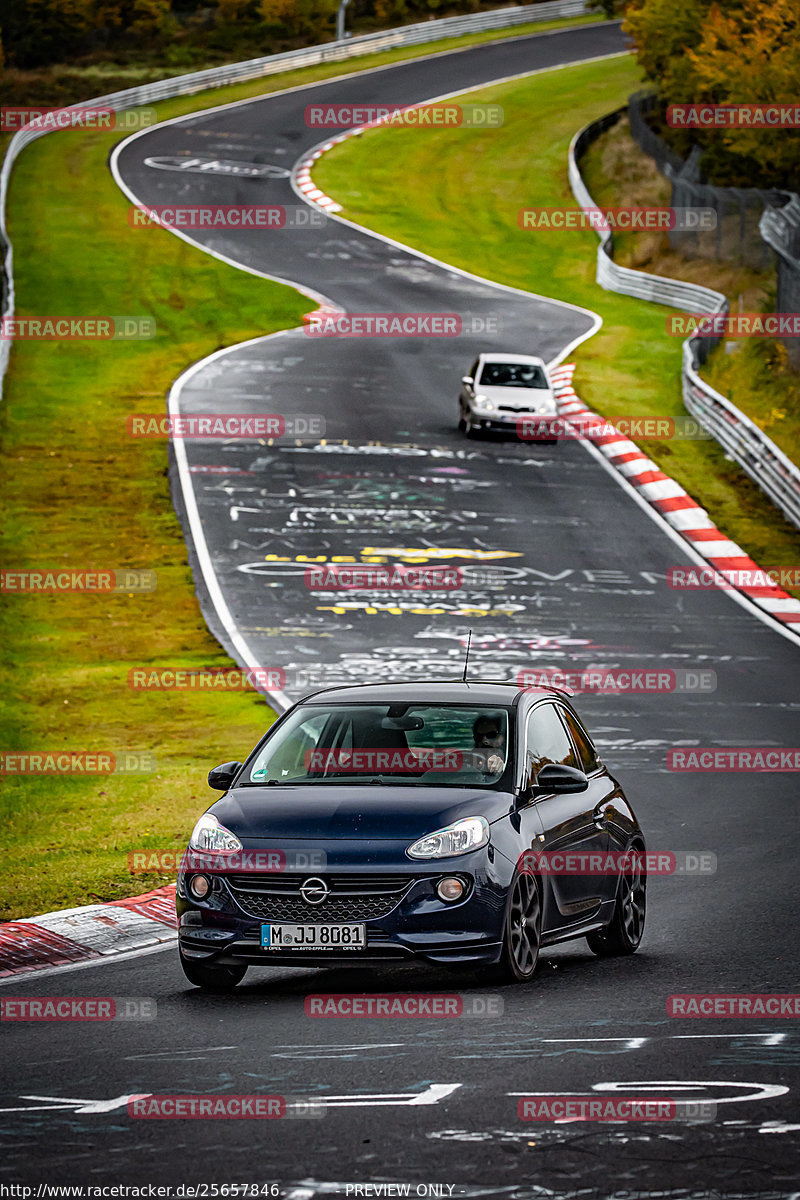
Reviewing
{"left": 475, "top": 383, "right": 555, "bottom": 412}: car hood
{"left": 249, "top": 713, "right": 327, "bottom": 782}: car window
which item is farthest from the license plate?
{"left": 475, "top": 383, "right": 555, "bottom": 412}: car hood

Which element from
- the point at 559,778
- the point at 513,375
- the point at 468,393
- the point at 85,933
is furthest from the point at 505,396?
the point at 559,778

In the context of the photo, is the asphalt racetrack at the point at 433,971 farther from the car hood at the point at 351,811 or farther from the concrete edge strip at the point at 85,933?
the car hood at the point at 351,811

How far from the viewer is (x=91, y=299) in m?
47.3

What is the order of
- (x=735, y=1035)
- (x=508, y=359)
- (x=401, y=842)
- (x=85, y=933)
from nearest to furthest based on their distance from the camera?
1. (x=735, y=1035)
2. (x=401, y=842)
3. (x=85, y=933)
4. (x=508, y=359)

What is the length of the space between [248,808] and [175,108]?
235 feet

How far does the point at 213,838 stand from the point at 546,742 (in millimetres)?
2113

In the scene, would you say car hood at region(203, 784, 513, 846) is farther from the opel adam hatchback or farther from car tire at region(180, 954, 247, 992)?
car tire at region(180, 954, 247, 992)

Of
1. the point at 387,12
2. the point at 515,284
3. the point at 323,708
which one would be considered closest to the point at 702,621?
the point at 323,708

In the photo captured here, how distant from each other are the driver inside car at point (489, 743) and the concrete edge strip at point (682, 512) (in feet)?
48.2

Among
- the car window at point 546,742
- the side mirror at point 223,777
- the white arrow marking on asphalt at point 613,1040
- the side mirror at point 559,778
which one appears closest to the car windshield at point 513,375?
the car window at point 546,742

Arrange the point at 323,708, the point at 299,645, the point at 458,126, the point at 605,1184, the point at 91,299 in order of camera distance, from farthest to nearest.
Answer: the point at 458,126 < the point at 91,299 < the point at 299,645 < the point at 323,708 < the point at 605,1184

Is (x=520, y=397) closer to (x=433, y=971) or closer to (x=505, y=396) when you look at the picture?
(x=505, y=396)

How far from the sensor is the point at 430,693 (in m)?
10.4

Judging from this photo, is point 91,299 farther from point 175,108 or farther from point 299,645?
point 175,108
